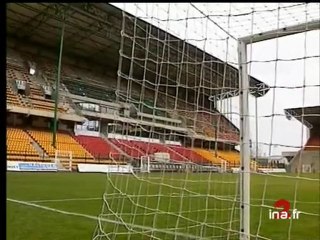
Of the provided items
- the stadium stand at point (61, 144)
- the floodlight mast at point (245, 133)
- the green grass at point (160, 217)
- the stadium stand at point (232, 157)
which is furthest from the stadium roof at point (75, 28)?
the floodlight mast at point (245, 133)

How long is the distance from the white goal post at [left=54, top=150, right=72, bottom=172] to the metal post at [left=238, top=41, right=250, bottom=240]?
53.0 ft

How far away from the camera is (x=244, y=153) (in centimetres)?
310

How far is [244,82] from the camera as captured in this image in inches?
125

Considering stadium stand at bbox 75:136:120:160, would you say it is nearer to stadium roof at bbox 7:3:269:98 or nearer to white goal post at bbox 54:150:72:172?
white goal post at bbox 54:150:72:172

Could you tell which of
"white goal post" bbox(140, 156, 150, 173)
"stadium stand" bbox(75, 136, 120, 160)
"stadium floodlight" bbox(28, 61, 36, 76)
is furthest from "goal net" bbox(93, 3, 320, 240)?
"stadium floodlight" bbox(28, 61, 36, 76)

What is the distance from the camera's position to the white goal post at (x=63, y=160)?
18.8 m

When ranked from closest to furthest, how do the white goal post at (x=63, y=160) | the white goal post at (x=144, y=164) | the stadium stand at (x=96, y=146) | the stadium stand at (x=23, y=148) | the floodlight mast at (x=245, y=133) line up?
1. the floodlight mast at (x=245, y=133)
2. the white goal post at (x=144, y=164)
3. the stadium stand at (x=23, y=148)
4. the white goal post at (x=63, y=160)
5. the stadium stand at (x=96, y=146)

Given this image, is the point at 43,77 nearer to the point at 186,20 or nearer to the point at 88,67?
the point at 88,67

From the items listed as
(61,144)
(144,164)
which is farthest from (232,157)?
(61,144)

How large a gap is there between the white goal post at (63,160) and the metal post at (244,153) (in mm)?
16156

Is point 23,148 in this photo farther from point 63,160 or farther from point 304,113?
point 304,113

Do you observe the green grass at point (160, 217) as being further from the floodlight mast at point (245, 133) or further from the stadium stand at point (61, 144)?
the stadium stand at point (61, 144)

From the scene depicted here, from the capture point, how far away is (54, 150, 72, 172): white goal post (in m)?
18.8
